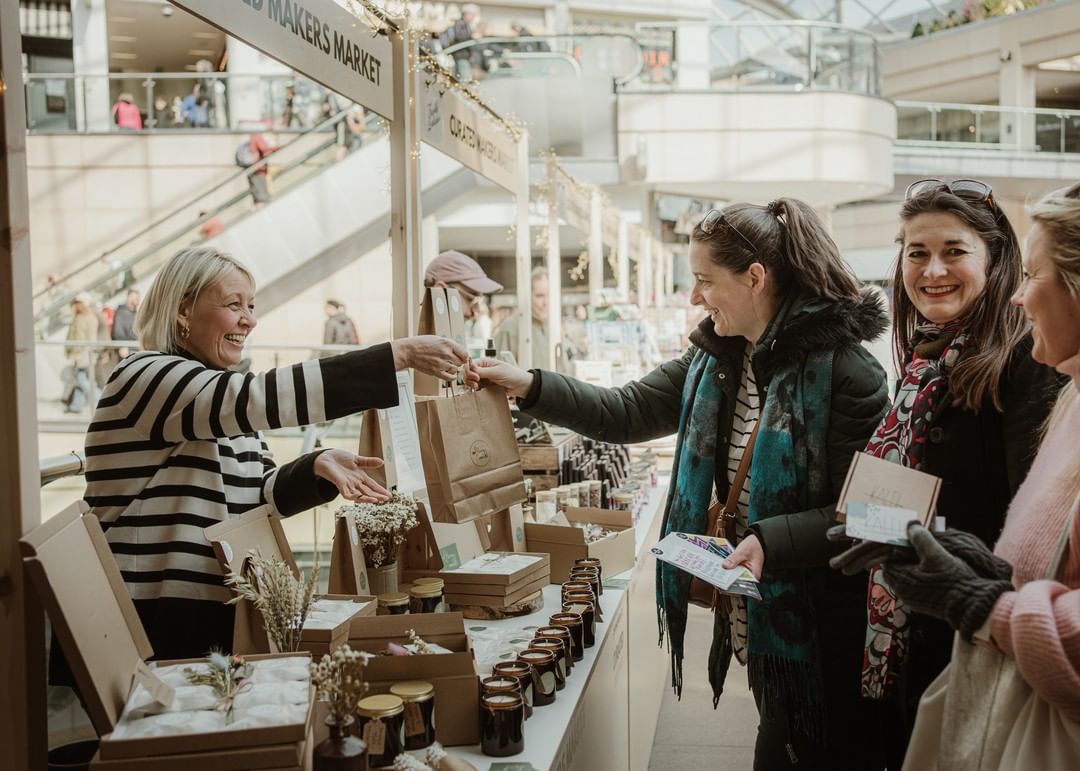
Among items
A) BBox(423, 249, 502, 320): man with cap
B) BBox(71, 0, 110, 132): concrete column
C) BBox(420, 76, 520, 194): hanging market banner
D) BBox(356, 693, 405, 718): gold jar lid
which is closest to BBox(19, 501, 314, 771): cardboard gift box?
BBox(356, 693, 405, 718): gold jar lid

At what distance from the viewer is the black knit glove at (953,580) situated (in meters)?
1.36

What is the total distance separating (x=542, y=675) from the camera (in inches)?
77.7

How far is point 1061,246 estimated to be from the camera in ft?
4.60

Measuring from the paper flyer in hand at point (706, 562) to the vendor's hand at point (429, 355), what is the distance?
0.65m

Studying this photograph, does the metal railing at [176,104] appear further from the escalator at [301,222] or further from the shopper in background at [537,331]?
the shopper in background at [537,331]

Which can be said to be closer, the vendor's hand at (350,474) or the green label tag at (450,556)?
the vendor's hand at (350,474)

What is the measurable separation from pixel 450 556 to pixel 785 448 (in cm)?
90

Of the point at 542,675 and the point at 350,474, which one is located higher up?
the point at 350,474

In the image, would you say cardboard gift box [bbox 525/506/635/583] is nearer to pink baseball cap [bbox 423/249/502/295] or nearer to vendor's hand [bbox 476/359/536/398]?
vendor's hand [bbox 476/359/536/398]

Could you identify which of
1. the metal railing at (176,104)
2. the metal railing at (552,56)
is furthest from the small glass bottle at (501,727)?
the metal railing at (176,104)

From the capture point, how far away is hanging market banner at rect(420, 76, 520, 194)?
311cm

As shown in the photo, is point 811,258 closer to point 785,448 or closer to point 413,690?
point 785,448

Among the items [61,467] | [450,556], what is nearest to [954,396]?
[450,556]

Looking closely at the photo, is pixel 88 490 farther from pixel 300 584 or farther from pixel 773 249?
pixel 773 249
